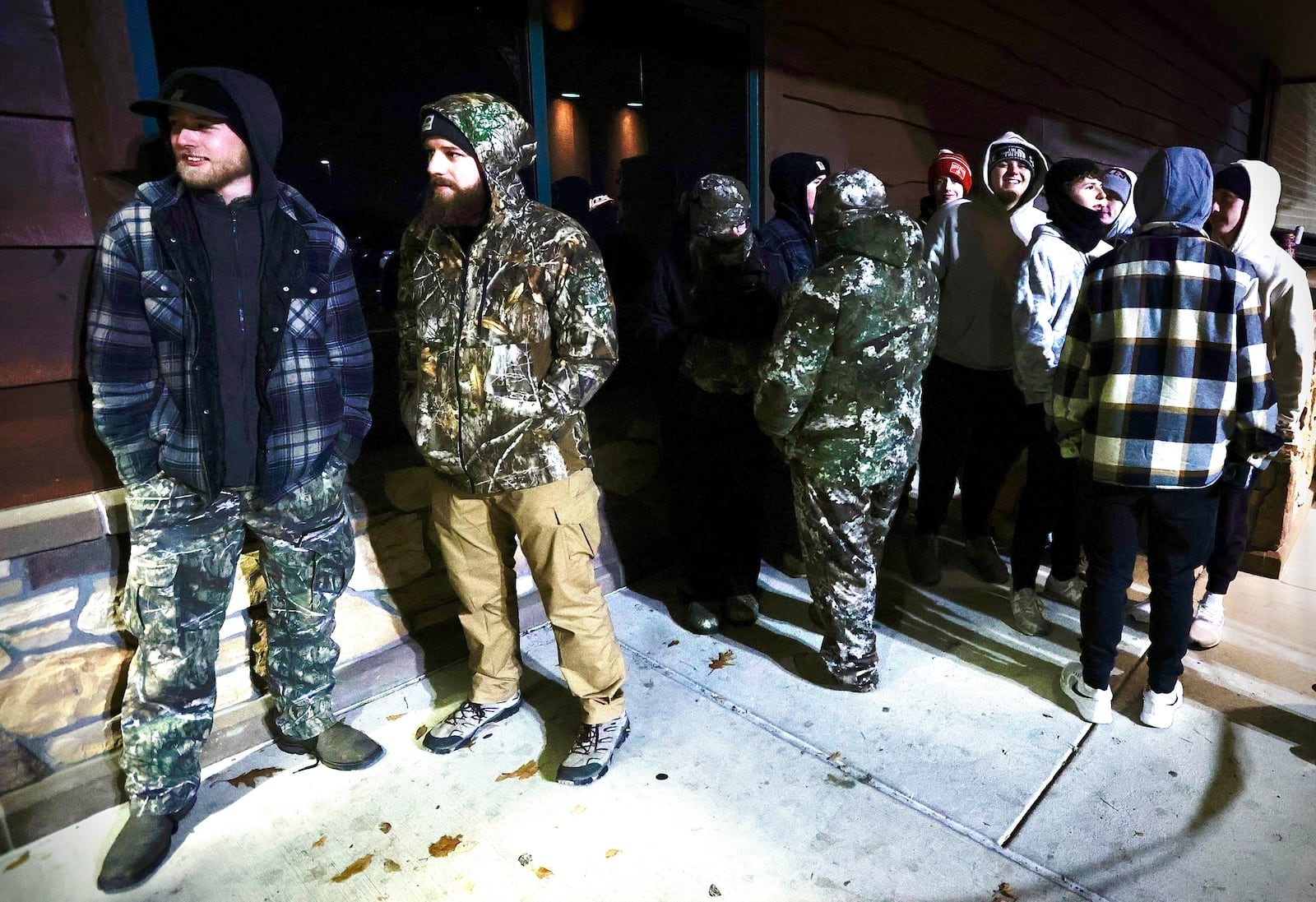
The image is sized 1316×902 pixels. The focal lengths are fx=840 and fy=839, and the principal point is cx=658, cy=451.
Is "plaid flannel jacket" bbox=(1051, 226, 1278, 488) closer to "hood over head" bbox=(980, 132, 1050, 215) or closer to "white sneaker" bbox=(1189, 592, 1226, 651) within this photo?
"white sneaker" bbox=(1189, 592, 1226, 651)

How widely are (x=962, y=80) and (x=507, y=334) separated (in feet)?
16.5

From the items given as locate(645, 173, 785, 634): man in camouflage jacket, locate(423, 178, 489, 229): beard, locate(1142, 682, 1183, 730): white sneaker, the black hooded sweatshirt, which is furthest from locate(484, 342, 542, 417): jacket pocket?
locate(1142, 682, 1183, 730): white sneaker

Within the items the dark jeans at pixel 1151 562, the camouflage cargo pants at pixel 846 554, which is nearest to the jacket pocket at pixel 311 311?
the camouflage cargo pants at pixel 846 554

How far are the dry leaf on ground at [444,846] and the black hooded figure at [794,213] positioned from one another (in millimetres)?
2422

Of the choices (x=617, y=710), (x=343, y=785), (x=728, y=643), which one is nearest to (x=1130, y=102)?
(x=728, y=643)

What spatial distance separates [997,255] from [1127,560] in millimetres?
1548

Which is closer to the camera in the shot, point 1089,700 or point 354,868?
point 354,868

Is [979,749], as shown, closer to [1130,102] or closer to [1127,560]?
[1127,560]

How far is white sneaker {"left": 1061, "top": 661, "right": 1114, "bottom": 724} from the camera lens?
3.00 metres

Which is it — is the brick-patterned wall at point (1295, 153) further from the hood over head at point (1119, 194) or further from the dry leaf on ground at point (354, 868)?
the dry leaf on ground at point (354, 868)

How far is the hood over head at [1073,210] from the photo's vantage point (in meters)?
3.32

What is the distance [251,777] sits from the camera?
2824mm

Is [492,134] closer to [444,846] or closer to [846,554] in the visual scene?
[846,554]

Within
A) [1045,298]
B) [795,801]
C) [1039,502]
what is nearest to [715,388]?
[1045,298]
